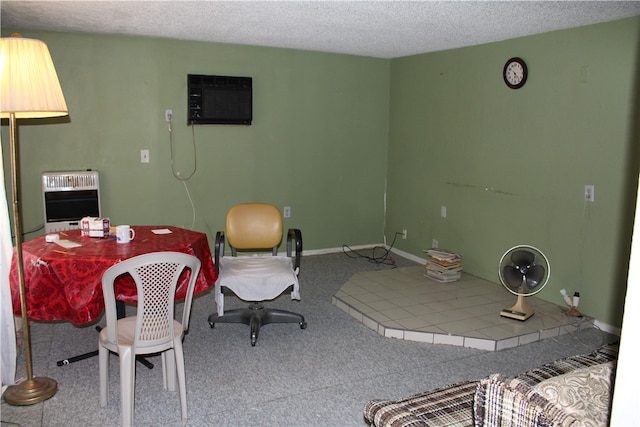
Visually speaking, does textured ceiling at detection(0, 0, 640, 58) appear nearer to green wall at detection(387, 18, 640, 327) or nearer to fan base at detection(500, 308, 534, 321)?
green wall at detection(387, 18, 640, 327)

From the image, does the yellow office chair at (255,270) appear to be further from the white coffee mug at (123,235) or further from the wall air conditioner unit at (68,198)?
the wall air conditioner unit at (68,198)

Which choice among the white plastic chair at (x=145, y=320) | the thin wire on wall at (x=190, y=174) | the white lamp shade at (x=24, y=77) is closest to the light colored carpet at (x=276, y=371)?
the white plastic chair at (x=145, y=320)

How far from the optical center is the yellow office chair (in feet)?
11.5

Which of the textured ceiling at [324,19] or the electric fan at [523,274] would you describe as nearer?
the textured ceiling at [324,19]

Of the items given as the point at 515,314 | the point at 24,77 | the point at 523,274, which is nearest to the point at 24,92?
the point at 24,77

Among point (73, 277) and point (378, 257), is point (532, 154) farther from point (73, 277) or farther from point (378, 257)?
point (73, 277)

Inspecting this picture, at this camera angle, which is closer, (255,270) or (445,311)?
(255,270)

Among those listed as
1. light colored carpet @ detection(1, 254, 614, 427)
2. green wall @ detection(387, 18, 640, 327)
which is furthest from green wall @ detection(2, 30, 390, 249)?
light colored carpet @ detection(1, 254, 614, 427)

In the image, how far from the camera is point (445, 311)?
413 centimetres

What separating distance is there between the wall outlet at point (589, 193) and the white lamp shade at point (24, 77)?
144 inches

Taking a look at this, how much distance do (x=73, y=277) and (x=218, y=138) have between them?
2836 mm

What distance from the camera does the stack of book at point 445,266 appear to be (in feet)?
16.0

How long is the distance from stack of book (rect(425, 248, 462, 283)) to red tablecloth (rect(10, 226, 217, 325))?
2531 mm

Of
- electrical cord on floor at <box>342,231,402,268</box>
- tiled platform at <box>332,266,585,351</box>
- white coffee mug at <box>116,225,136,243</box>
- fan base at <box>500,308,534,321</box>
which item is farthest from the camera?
electrical cord on floor at <box>342,231,402,268</box>
